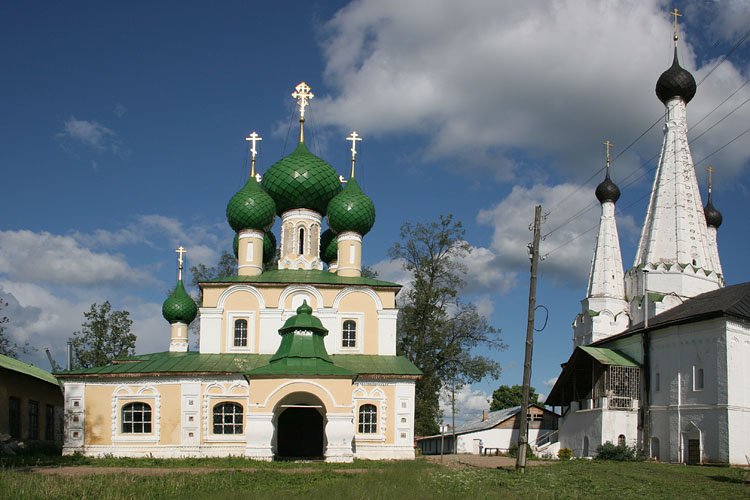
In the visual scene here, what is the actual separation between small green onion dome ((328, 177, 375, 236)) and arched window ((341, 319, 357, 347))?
12.3 ft

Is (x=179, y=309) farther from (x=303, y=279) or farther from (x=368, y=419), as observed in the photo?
(x=368, y=419)

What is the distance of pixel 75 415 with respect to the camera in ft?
85.8

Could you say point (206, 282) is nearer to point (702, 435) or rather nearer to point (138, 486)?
point (138, 486)

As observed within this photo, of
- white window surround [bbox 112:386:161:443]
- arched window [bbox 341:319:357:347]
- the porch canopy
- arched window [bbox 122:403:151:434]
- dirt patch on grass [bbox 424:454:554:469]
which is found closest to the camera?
dirt patch on grass [bbox 424:454:554:469]

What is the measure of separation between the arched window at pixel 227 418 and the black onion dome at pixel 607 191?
69.2 ft

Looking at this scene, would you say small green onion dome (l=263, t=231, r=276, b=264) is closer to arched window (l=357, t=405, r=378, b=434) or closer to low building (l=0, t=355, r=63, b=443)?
arched window (l=357, t=405, r=378, b=434)

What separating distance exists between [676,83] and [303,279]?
1764 centimetres

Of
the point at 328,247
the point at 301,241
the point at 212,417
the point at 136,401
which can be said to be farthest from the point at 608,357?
the point at 136,401

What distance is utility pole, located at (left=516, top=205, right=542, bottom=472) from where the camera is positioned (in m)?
19.0

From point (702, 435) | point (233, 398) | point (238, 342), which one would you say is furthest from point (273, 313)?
point (702, 435)

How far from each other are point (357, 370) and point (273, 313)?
3889mm

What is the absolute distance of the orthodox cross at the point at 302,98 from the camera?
32.6 m

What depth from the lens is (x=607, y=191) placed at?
38.9 meters

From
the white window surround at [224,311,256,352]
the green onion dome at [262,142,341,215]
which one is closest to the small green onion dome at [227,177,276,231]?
the green onion dome at [262,142,341,215]
